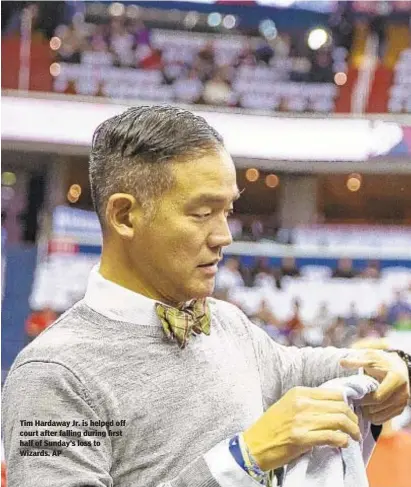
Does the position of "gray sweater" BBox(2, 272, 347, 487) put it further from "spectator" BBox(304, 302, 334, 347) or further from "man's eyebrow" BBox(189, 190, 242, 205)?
"spectator" BBox(304, 302, 334, 347)

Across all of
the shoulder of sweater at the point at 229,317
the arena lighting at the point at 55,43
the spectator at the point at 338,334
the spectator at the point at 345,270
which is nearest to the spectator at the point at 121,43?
the arena lighting at the point at 55,43

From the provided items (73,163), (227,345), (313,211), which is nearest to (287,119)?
(313,211)

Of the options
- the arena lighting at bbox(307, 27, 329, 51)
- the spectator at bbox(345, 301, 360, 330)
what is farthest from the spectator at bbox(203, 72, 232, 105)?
the spectator at bbox(345, 301, 360, 330)

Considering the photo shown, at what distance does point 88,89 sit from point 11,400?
1543 mm

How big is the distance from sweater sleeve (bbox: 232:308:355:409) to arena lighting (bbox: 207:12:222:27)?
176cm

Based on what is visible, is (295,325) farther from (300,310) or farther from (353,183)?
(353,183)

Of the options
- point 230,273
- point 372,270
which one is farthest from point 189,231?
point 372,270

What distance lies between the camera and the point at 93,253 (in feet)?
5.45

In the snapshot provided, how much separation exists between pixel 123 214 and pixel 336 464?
0.67 ft

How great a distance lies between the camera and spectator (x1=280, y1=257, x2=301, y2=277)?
2177 mm

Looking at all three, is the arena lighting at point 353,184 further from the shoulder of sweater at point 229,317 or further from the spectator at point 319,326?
the shoulder of sweater at point 229,317

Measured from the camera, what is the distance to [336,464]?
0.52 m

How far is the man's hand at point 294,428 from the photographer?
45cm

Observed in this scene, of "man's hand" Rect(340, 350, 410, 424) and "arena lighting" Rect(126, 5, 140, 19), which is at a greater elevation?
"arena lighting" Rect(126, 5, 140, 19)
